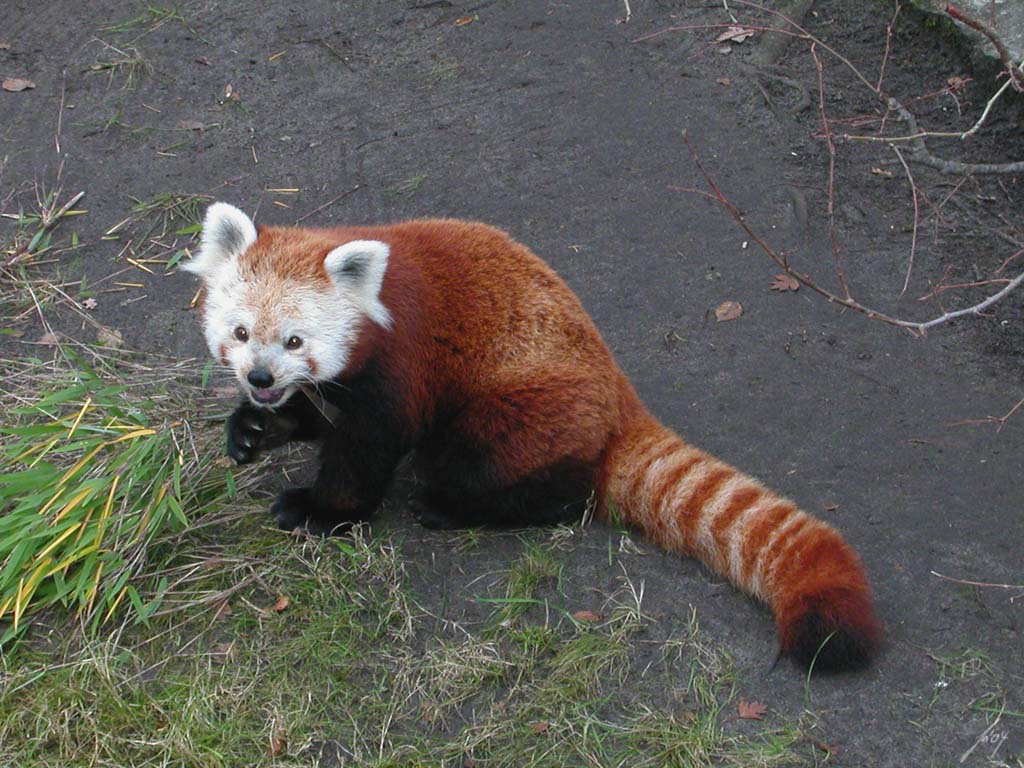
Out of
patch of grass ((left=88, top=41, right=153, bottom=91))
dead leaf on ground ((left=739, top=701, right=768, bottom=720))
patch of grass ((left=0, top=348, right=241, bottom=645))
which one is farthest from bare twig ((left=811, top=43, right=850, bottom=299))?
patch of grass ((left=88, top=41, right=153, bottom=91))

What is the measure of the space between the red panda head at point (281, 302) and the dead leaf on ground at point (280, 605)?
700 mm

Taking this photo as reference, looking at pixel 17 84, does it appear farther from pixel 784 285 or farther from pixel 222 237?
pixel 784 285

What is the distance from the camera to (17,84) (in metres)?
6.27

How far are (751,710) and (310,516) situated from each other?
1.75m

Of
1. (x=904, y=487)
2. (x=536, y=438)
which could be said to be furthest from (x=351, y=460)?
(x=904, y=487)

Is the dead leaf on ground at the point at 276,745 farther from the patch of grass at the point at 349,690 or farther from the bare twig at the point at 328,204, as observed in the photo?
the bare twig at the point at 328,204

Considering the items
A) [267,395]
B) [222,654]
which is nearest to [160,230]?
[267,395]

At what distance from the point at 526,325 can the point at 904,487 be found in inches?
65.6

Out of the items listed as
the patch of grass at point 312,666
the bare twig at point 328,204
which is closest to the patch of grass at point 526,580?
the patch of grass at point 312,666

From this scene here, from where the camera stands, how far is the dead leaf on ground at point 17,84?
625 centimetres

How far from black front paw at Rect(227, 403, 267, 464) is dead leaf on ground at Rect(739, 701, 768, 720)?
6.49 feet

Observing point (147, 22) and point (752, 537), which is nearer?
point (752, 537)

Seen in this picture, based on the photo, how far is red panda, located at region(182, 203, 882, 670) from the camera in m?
3.43

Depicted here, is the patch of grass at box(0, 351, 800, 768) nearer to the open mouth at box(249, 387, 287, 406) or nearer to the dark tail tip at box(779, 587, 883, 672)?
the dark tail tip at box(779, 587, 883, 672)
